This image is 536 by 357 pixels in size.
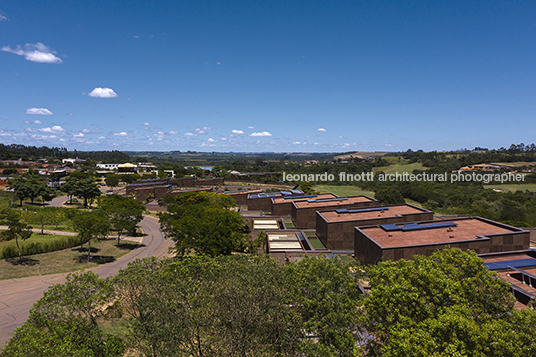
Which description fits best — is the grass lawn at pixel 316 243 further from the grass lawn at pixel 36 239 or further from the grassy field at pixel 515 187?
the grassy field at pixel 515 187

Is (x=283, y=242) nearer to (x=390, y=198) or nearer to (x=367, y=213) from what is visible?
(x=367, y=213)

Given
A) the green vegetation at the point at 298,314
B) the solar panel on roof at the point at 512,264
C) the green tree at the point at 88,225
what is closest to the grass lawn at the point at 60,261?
the green tree at the point at 88,225

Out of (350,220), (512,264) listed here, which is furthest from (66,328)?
(512,264)

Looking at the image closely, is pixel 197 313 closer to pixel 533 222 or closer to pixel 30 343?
pixel 30 343

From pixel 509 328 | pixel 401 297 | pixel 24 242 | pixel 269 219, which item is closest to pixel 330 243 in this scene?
pixel 269 219

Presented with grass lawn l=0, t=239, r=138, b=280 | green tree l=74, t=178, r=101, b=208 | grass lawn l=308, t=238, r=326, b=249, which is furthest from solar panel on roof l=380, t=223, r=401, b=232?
green tree l=74, t=178, r=101, b=208
